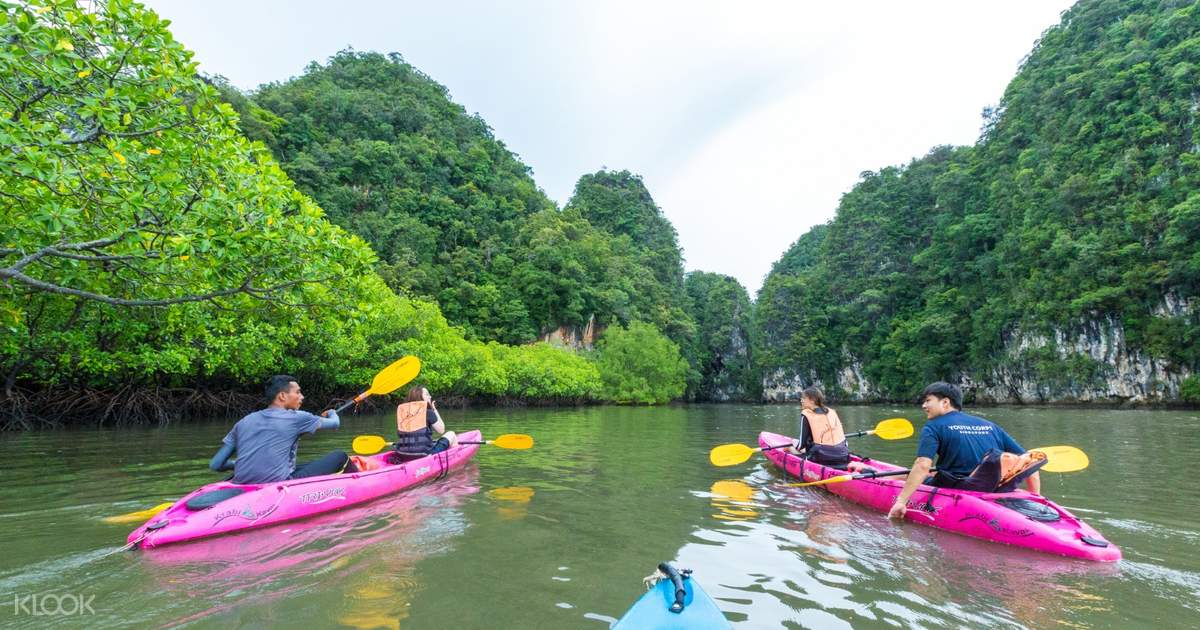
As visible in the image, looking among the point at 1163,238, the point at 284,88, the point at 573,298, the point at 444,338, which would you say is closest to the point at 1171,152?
the point at 1163,238

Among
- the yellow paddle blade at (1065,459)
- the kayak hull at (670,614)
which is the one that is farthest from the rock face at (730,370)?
the kayak hull at (670,614)

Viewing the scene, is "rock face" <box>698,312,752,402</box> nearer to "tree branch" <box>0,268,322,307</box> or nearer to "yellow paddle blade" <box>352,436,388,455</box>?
"yellow paddle blade" <box>352,436,388,455</box>

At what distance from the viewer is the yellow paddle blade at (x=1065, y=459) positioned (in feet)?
18.0

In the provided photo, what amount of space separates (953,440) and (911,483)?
55 centimetres

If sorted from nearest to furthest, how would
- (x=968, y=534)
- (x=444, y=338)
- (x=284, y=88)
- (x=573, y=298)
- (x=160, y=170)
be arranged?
(x=968, y=534) → (x=160, y=170) → (x=444, y=338) → (x=573, y=298) → (x=284, y=88)

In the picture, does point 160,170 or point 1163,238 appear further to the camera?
point 1163,238

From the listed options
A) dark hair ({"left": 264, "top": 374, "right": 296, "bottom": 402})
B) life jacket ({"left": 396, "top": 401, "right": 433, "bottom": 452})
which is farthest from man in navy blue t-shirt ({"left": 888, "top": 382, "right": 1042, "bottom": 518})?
life jacket ({"left": 396, "top": 401, "right": 433, "bottom": 452})

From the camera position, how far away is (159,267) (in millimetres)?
6266

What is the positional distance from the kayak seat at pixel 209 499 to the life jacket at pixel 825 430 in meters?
6.64

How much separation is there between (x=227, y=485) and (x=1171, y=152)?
43.2 metres

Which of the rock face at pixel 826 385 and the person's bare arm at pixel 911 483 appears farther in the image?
the rock face at pixel 826 385

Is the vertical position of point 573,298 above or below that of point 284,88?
below

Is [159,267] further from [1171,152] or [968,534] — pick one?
[1171,152]

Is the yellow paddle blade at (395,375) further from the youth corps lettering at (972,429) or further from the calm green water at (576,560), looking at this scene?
the youth corps lettering at (972,429)
